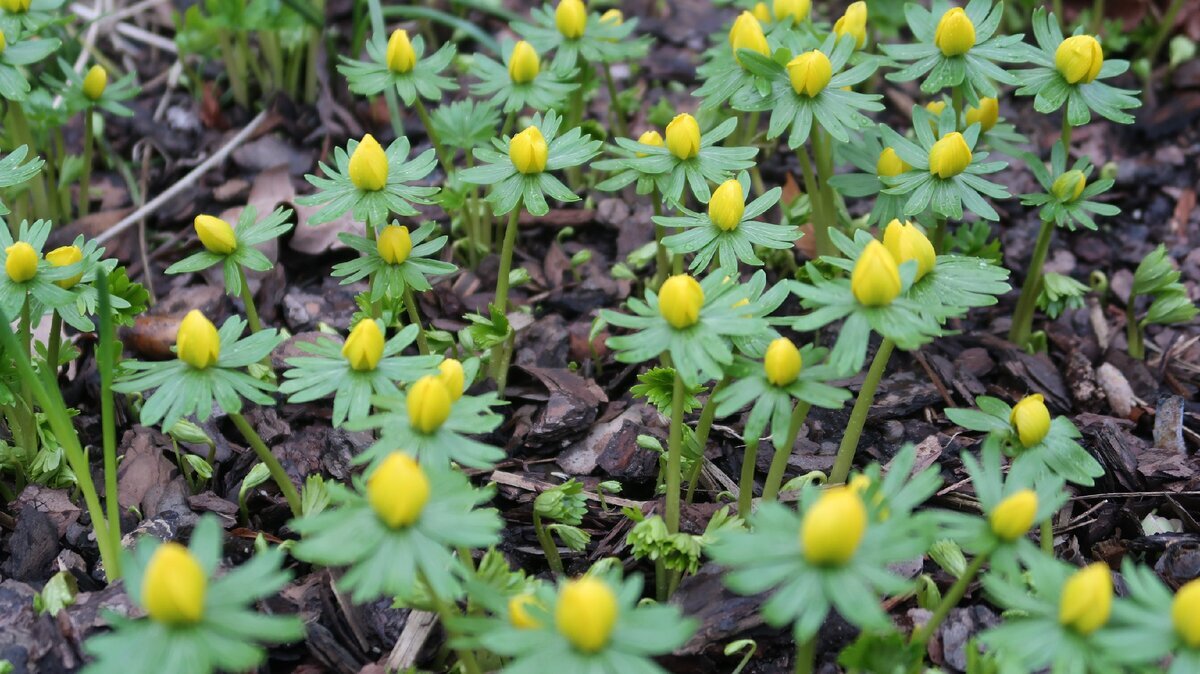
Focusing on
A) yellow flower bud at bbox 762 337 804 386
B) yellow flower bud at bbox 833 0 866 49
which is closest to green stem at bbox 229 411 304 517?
yellow flower bud at bbox 762 337 804 386

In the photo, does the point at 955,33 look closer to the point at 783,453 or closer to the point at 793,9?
the point at 793,9

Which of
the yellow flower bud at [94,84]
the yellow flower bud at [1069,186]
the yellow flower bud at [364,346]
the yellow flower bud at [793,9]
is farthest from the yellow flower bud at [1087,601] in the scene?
the yellow flower bud at [94,84]

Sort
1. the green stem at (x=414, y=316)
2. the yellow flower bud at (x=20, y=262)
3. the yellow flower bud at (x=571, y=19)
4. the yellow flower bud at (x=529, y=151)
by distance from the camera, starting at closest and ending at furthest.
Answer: the yellow flower bud at (x=20, y=262) → the yellow flower bud at (x=529, y=151) → the green stem at (x=414, y=316) → the yellow flower bud at (x=571, y=19)

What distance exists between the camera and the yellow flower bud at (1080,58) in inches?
99.8

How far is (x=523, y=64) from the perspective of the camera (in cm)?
290

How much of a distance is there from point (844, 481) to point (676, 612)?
2.99 feet

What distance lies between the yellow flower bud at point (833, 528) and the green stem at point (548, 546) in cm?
83

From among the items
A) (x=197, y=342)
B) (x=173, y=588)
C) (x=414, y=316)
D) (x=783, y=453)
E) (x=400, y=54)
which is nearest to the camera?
(x=173, y=588)

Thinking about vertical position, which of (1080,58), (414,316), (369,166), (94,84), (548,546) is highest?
(1080,58)

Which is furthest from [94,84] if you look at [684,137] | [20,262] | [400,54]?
[684,137]

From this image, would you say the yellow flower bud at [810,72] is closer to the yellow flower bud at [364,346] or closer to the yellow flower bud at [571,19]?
the yellow flower bud at [571,19]

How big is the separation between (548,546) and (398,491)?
2.49ft

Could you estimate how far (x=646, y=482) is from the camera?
Result: 101 inches

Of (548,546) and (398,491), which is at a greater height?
(398,491)
